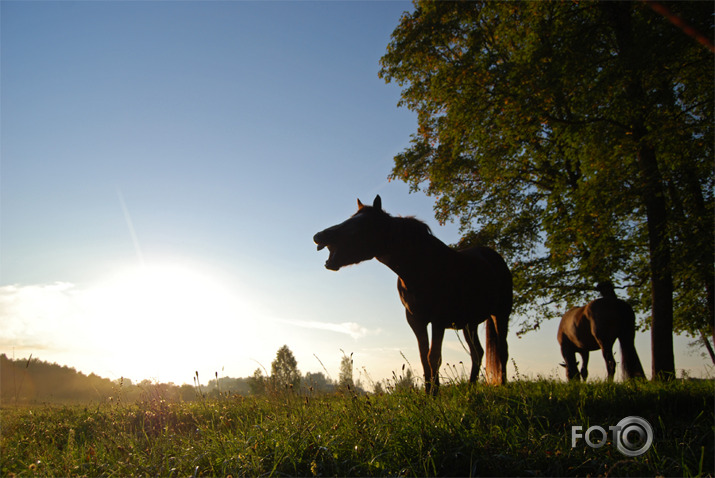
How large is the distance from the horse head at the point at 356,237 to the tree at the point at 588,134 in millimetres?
6577

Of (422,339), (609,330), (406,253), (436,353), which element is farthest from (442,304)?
(609,330)

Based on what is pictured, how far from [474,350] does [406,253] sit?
2279 millimetres

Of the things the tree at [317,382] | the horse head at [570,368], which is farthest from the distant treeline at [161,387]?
the horse head at [570,368]

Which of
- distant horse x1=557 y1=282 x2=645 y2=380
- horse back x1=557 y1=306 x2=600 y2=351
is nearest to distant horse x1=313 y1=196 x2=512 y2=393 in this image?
distant horse x1=557 y1=282 x2=645 y2=380

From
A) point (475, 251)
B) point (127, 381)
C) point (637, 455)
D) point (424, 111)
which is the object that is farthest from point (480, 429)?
point (424, 111)

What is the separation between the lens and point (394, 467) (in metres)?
3.01

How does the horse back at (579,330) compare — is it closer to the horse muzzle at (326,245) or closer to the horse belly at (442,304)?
the horse belly at (442,304)

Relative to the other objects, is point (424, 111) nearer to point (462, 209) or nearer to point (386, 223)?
point (462, 209)

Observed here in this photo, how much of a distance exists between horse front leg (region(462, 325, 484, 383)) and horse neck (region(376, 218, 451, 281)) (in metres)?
1.27

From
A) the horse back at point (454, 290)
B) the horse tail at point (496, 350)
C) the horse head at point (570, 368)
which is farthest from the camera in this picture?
the horse head at point (570, 368)

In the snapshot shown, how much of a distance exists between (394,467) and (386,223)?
298 centimetres

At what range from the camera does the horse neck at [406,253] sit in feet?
17.8

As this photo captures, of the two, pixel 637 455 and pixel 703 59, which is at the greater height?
pixel 703 59

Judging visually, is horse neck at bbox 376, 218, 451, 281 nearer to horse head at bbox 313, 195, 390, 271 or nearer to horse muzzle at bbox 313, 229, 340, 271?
horse head at bbox 313, 195, 390, 271
